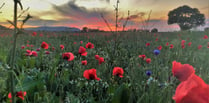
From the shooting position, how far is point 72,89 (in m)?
1.89

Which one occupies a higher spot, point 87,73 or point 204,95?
point 204,95

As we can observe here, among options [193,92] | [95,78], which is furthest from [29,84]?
[193,92]

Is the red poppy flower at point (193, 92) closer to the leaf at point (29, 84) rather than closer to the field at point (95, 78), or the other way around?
the field at point (95, 78)

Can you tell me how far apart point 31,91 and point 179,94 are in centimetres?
145

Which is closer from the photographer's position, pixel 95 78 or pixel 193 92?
pixel 193 92

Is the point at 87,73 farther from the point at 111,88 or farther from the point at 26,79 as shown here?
the point at 26,79

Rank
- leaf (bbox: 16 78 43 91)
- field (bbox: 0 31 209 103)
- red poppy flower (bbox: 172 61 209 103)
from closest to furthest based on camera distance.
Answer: red poppy flower (bbox: 172 61 209 103) → field (bbox: 0 31 209 103) → leaf (bbox: 16 78 43 91)

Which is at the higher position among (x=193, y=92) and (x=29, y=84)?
(x=193, y=92)

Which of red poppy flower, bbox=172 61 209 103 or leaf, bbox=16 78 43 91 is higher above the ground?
red poppy flower, bbox=172 61 209 103

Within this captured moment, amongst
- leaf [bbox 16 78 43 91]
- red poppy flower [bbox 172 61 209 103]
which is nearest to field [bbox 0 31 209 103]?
leaf [bbox 16 78 43 91]

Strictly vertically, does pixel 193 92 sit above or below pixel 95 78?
above

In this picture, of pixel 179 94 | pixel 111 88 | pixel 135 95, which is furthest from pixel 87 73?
pixel 179 94

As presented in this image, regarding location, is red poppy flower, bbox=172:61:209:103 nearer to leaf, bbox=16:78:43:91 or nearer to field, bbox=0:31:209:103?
field, bbox=0:31:209:103

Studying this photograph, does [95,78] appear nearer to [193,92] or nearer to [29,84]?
[29,84]
